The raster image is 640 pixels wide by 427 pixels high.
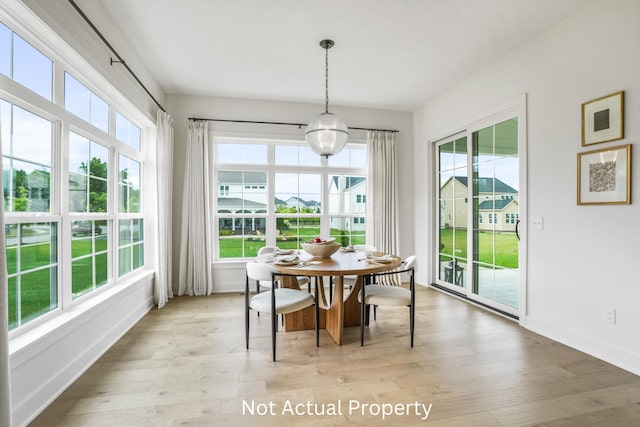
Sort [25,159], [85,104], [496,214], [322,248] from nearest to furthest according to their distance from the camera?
[25,159]
[85,104]
[322,248]
[496,214]

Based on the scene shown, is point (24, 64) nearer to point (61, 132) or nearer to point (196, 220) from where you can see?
point (61, 132)

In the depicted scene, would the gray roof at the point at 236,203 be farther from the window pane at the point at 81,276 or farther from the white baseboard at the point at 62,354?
the window pane at the point at 81,276

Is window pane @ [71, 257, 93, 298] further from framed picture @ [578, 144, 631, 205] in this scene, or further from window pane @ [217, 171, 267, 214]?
framed picture @ [578, 144, 631, 205]

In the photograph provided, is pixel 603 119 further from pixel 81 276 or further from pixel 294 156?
pixel 81 276

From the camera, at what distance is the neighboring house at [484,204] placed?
3.44 m

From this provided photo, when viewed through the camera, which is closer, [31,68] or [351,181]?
[31,68]

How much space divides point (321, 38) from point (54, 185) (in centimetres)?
256

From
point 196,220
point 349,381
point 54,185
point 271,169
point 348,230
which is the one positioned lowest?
point 349,381

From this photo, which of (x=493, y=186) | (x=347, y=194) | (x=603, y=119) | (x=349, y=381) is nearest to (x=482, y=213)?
(x=493, y=186)

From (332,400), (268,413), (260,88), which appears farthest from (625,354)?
(260,88)

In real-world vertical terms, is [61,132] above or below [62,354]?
above

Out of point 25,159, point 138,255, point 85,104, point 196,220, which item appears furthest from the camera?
point 196,220

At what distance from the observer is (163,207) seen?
3.88 meters

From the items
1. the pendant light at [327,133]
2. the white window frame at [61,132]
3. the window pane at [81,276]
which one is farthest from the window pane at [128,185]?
the pendant light at [327,133]
